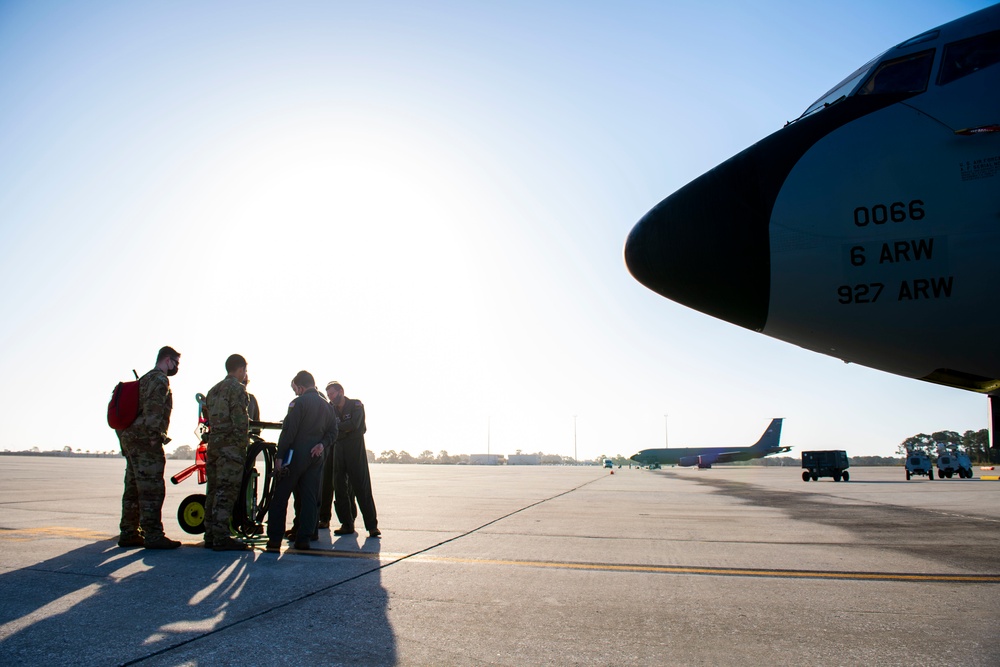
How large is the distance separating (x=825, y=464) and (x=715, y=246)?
30.2 meters

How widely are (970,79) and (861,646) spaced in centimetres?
411

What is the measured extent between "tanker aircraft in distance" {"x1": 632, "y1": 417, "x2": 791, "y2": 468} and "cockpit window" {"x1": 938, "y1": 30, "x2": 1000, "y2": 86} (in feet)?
201

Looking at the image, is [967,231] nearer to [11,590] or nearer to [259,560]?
[259,560]

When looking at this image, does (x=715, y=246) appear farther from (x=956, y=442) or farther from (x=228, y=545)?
(x=956, y=442)

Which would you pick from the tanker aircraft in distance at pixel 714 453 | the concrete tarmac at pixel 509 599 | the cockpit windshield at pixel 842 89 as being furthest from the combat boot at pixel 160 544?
the tanker aircraft in distance at pixel 714 453

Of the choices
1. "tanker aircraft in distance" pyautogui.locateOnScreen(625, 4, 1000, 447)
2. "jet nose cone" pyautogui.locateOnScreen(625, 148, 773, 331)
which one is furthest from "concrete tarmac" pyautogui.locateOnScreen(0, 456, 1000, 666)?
"jet nose cone" pyautogui.locateOnScreen(625, 148, 773, 331)

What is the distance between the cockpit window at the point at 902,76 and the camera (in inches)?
180

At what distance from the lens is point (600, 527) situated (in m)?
8.22

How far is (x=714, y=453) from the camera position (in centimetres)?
6475

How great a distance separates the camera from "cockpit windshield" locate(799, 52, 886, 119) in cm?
508

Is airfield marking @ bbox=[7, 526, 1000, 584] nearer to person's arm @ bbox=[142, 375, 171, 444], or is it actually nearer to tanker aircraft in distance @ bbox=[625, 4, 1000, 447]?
tanker aircraft in distance @ bbox=[625, 4, 1000, 447]

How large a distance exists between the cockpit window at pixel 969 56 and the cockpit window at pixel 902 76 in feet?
0.36

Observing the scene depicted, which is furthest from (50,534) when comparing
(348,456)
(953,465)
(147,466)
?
(953,465)

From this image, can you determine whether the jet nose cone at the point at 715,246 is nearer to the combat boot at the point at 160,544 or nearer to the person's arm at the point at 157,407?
the person's arm at the point at 157,407
